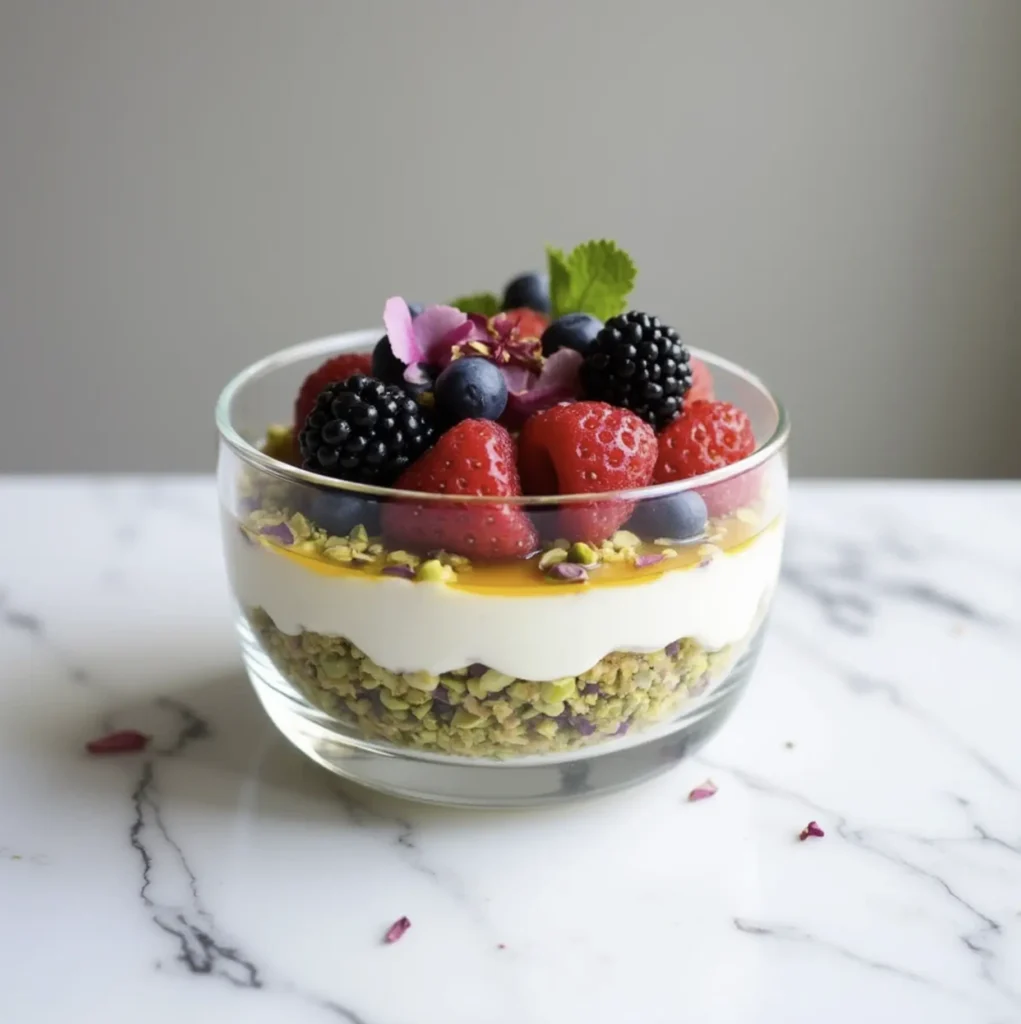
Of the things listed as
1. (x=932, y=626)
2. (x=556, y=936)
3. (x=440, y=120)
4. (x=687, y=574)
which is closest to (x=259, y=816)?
(x=556, y=936)

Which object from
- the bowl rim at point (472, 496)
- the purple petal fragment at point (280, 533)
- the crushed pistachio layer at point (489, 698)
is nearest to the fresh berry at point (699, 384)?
the bowl rim at point (472, 496)

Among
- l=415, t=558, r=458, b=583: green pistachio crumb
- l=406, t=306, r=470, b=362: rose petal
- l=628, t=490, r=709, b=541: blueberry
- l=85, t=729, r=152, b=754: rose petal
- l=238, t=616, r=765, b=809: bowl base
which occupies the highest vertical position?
l=406, t=306, r=470, b=362: rose petal

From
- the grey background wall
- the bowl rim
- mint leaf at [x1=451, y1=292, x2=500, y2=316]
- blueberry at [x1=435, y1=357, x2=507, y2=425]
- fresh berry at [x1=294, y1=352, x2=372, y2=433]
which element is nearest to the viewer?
the bowl rim

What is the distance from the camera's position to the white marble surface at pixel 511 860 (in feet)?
2.45

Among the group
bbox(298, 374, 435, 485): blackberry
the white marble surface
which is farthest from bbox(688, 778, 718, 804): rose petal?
bbox(298, 374, 435, 485): blackberry

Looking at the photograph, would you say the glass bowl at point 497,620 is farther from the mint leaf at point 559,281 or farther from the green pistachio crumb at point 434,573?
the mint leaf at point 559,281

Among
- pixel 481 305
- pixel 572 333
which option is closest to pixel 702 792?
pixel 572 333

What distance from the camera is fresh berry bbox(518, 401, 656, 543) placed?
31.7 inches

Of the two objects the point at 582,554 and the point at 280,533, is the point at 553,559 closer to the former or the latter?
the point at 582,554

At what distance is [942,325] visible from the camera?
2.40m

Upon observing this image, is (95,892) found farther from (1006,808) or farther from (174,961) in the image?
(1006,808)

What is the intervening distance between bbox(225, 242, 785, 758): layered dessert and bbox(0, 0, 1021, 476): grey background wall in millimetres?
1431

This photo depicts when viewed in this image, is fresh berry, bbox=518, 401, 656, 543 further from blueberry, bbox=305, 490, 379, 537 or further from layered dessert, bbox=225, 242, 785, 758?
blueberry, bbox=305, 490, 379, 537

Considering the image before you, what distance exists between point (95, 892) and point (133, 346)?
68.2 inches
